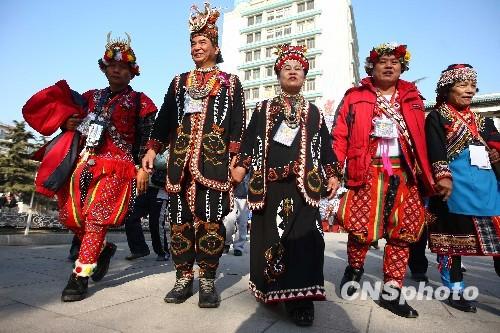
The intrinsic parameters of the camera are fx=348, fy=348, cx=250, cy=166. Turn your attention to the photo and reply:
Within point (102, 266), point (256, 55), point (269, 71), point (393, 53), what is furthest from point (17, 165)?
point (256, 55)

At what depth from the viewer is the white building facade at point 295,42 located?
4203cm

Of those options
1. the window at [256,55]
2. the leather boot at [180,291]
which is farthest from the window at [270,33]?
the leather boot at [180,291]

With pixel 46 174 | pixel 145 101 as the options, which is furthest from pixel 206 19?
pixel 46 174

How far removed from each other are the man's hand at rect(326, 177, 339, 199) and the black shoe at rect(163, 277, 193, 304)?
4.53 feet

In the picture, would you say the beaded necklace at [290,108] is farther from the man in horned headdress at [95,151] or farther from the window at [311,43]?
the window at [311,43]

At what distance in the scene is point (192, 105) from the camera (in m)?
2.97

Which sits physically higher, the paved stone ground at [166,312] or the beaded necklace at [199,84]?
the beaded necklace at [199,84]

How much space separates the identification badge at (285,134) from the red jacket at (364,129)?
1.69 ft

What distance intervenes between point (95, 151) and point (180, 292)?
145 cm

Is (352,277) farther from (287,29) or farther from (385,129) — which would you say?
(287,29)

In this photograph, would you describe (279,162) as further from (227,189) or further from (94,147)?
(94,147)

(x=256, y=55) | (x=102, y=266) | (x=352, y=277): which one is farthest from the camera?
(x=256, y=55)

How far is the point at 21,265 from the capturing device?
3.89 meters

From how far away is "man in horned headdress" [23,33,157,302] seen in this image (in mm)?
2916
